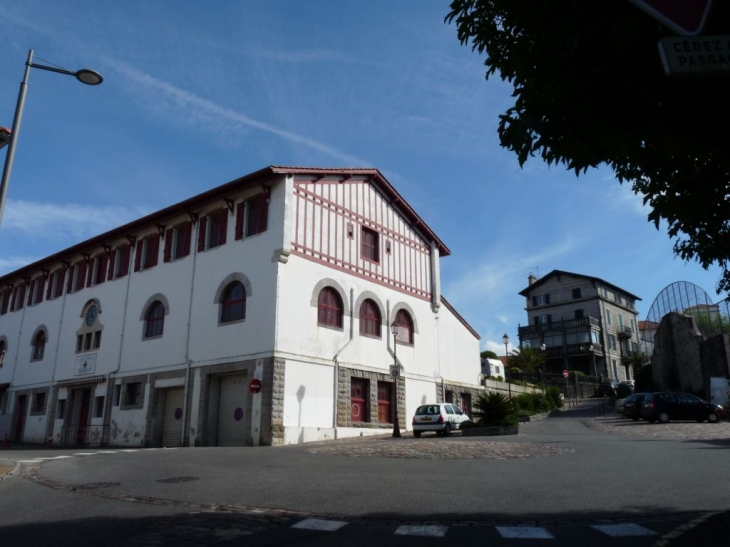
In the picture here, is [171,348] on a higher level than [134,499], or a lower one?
higher

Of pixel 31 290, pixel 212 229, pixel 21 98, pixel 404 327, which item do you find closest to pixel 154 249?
pixel 212 229

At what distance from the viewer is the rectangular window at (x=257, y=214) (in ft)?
78.8

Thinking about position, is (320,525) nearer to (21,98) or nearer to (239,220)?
(21,98)

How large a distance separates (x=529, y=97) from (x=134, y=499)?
7.29 m

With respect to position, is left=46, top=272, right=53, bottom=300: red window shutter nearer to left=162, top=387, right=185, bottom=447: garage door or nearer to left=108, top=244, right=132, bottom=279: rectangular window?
left=108, top=244, right=132, bottom=279: rectangular window

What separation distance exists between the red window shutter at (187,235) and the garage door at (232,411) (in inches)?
253

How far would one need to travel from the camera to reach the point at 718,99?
4625mm

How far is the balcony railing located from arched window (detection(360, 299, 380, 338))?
37.5 metres

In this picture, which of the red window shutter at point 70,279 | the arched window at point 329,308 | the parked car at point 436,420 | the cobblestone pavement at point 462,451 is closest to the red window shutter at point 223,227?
the arched window at point 329,308

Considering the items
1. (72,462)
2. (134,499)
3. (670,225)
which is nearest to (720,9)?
(670,225)

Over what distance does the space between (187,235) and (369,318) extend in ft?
29.9

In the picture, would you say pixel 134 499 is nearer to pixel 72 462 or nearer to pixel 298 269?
pixel 72 462

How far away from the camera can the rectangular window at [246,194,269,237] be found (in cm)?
2403

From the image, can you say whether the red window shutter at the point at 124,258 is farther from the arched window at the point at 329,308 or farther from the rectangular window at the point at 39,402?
the arched window at the point at 329,308
